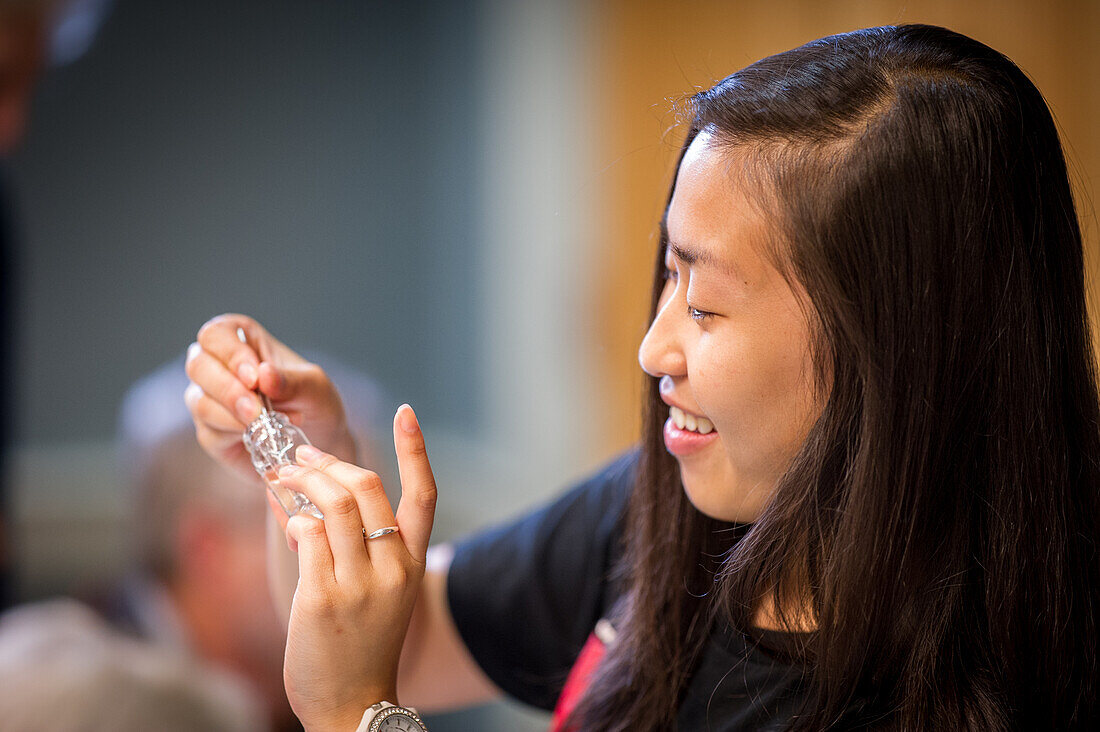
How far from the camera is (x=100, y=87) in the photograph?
2787mm

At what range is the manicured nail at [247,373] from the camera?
0.78 meters

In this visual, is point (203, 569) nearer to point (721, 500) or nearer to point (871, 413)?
point (721, 500)

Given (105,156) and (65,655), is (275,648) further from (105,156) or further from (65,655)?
(105,156)

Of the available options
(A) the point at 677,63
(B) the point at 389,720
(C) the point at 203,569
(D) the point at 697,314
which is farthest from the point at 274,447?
(A) the point at 677,63

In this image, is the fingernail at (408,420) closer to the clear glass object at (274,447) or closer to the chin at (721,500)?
the clear glass object at (274,447)

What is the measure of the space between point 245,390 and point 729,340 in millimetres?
366

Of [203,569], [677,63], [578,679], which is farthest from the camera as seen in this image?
[677,63]

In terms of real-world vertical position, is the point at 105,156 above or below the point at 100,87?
below

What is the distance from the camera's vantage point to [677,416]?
2.55ft

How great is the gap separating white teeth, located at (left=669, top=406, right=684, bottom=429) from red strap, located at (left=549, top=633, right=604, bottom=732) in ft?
0.79

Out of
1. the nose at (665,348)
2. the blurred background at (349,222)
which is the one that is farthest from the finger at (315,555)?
the blurred background at (349,222)

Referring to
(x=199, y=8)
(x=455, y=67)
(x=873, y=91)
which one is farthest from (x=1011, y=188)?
(x=199, y=8)

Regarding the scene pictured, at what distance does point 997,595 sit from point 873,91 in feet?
1.14

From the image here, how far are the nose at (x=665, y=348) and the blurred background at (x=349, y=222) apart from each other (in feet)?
6.37
